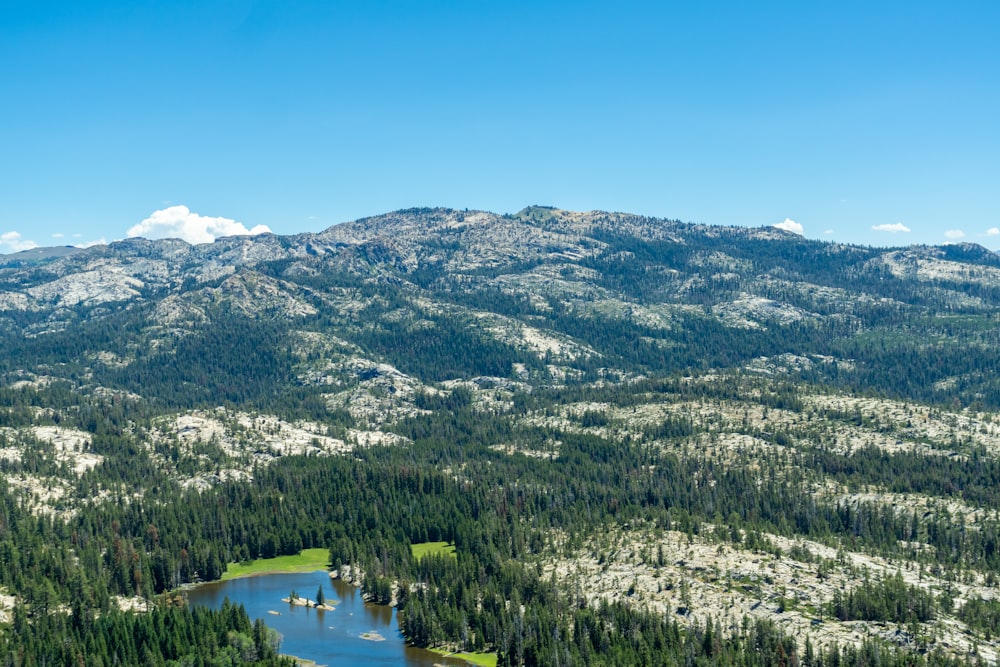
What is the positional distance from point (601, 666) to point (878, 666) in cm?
5514

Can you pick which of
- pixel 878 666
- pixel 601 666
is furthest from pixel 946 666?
pixel 601 666

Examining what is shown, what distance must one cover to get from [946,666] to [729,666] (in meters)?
43.6

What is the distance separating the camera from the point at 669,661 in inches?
7859

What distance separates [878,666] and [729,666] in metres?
30.3

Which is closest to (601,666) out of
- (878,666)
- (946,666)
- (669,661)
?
(669,661)

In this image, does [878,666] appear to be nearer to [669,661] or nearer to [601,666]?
[669,661]

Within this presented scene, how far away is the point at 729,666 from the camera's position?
19750cm

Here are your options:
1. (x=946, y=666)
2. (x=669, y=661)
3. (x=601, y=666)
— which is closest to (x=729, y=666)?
(x=669, y=661)

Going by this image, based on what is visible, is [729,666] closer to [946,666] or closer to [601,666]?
[601,666]

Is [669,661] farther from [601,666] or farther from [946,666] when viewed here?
[946,666]

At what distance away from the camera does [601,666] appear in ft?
655

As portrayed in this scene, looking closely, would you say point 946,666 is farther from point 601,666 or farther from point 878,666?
point 601,666

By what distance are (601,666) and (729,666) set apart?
82.2ft

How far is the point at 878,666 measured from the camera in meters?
200
